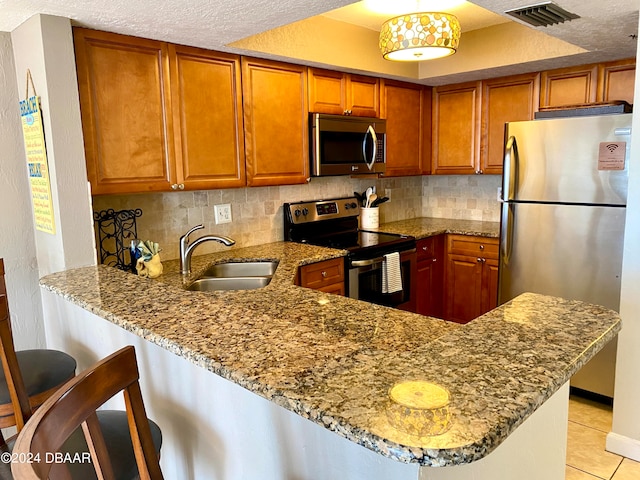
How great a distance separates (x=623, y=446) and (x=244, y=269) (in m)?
2.14

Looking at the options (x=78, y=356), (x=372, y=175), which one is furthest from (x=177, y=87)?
(x=372, y=175)

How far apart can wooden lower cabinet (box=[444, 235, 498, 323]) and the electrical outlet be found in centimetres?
181

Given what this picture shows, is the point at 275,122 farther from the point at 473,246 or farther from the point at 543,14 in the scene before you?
the point at 473,246

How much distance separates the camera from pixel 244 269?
2.76m

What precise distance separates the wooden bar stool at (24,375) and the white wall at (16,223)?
58 cm

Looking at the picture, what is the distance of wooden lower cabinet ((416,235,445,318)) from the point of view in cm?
359

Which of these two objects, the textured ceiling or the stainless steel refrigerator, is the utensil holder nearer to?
the stainless steel refrigerator

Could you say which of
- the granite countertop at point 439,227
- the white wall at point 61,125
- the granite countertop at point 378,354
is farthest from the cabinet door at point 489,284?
the white wall at point 61,125

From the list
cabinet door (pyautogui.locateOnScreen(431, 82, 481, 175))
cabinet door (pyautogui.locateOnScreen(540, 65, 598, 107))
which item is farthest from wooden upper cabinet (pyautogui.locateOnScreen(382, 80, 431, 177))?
cabinet door (pyautogui.locateOnScreen(540, 65, 598, 107))

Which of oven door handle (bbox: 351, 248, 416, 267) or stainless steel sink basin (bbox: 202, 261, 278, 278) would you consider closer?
stainless steel sink basin (bbox: 202, 261, 278, 278)

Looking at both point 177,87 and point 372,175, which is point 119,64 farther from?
point 372,175

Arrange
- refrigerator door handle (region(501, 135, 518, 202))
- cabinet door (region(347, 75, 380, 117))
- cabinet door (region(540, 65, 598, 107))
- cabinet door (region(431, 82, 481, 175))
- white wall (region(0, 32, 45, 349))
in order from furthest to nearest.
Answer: cabinet door (region(431, 82, 481, 175)) → cabinet door (region(347, 75, 380, 117)) → cabinet door (region(540, 65, 598, 107)) → refrigerator door handle (region(501, 135, 518, 202)) → white wall (region(0, 32, 45, 349))

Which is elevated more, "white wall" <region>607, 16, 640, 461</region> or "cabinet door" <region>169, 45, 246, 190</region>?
"cabinet door" <region>169, 45, 246, 190</region>

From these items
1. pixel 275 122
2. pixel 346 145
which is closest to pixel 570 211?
pixel 346 145
